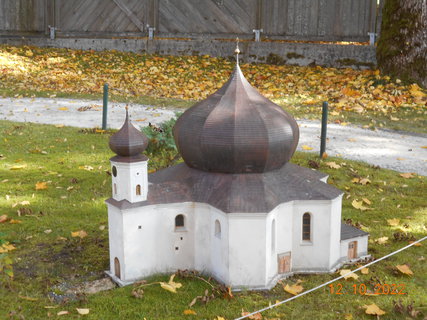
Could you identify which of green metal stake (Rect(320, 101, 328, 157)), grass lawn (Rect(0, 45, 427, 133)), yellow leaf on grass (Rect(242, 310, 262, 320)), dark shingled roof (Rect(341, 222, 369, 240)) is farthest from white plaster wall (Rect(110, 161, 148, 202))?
grass lawn (Rect(0, 45, 427, 133))

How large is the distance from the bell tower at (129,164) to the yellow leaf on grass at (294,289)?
1637mm

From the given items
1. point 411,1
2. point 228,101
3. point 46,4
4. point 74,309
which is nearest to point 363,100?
point 411,1

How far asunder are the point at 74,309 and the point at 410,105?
35.9ft

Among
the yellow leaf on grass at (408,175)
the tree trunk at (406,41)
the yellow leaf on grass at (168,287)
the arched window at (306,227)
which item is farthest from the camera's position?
the tree trunk at (406,41)

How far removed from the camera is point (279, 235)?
654 centimetres

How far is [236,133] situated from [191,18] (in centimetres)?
1611

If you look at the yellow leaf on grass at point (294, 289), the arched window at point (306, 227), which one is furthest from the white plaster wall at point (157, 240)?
the arched window at point (306, 227)

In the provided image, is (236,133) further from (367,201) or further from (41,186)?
(41,186)

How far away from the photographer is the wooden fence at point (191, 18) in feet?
67.5

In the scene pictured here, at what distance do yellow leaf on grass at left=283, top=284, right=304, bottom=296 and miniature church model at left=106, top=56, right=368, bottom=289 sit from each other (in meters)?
0.18

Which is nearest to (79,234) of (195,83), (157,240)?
(157,240)

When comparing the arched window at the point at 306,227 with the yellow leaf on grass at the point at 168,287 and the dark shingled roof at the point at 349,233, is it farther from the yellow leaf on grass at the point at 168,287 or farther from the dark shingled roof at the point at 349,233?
the yellow leaf on grass at the point at 168,287

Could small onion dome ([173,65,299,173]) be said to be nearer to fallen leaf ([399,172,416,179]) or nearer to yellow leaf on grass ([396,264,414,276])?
yellow leaf on grass ([396,264,414,276])

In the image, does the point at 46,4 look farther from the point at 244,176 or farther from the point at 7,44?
the point at 244,176
